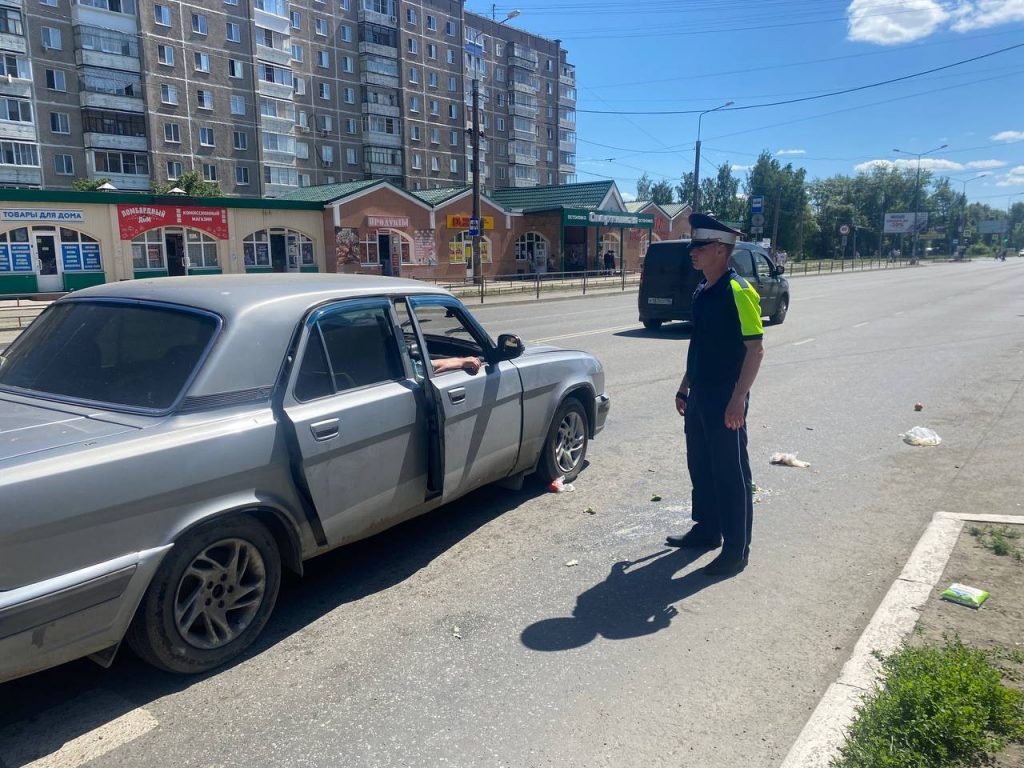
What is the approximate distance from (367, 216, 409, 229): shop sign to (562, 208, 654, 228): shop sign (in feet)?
33.8

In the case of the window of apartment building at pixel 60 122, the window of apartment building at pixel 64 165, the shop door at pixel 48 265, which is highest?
the window of apartment building at pixel 60 122

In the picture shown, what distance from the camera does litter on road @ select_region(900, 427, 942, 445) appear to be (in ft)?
23.2

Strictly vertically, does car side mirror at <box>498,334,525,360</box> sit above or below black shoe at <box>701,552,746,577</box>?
above

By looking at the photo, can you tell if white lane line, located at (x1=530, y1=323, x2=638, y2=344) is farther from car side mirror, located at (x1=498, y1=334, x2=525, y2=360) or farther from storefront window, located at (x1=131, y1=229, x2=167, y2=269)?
storefront window, located at (x1=131, y1=229, x2=167, y2=269)

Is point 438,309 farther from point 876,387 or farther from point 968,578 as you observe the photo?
point 876,387

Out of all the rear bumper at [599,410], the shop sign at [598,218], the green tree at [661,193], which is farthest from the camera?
the green tree at [661,193]

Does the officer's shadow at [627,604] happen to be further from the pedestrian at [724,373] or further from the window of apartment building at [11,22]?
the window of apartment building at [11,22]

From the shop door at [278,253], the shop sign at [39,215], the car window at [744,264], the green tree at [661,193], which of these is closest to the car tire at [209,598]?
the car window at [744,264]

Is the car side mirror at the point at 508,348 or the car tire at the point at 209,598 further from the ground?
the car side mirror at the point at 508,348

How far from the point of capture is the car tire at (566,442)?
17.9 ft

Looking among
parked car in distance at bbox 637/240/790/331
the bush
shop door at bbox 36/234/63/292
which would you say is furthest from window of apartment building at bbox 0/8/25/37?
the bush

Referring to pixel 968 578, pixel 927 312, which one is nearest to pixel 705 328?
pixel 968 578

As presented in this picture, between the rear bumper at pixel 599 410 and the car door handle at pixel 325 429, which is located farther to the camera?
the rear bumper at pixel 599 410

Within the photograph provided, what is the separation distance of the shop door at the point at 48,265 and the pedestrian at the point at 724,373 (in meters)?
34.1
